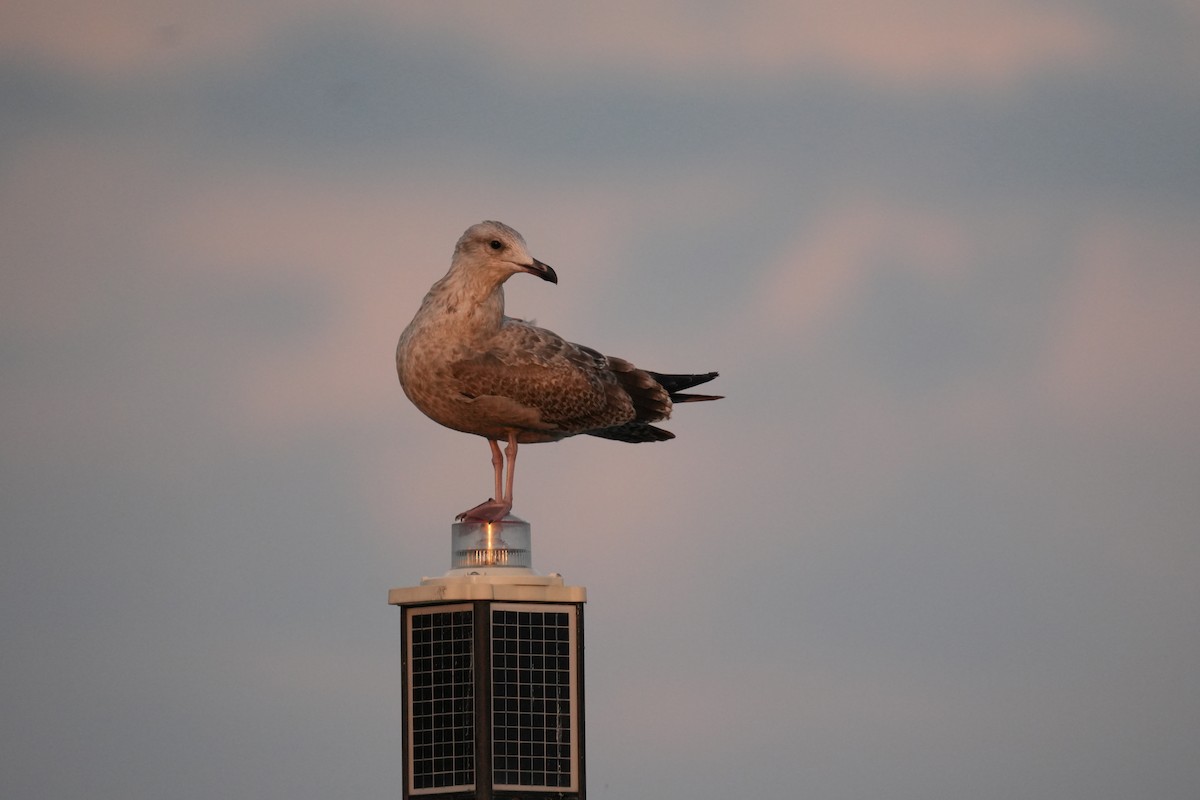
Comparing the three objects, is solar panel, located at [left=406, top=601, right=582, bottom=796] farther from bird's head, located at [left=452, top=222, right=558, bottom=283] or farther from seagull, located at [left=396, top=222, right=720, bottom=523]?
bird's head, located at [left=452, top=222, right=558, bottom=283]

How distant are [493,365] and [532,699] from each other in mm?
3923

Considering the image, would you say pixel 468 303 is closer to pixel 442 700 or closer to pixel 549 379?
pixel 549 379

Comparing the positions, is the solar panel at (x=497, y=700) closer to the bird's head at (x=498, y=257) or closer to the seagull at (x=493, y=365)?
the seagull at (x=493, y=365)

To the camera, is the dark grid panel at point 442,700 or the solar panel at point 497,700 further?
the dark grid panel at point 442,700

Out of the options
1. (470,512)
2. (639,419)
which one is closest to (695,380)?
(639,419)

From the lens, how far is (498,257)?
36.5 metres

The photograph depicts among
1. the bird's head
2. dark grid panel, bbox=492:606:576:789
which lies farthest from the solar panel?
the bird's head

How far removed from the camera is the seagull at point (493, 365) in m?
36.4

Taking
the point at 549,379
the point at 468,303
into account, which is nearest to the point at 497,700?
the point at 549,379

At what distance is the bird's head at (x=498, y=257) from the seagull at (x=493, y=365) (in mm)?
12

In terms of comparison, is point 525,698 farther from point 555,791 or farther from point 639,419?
point 639,419

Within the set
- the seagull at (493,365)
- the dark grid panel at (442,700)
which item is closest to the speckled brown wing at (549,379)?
the seagull at (493,365)

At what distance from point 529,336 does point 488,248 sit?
1.25m

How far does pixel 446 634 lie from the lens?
36719 mm
